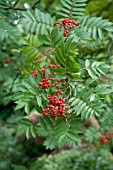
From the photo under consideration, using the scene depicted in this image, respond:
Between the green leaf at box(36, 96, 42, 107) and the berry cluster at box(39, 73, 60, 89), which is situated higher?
the berry cluster at box(39, 73, 60, 89)

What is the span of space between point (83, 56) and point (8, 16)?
0.68 m

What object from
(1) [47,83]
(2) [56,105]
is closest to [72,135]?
(2) [56,105]

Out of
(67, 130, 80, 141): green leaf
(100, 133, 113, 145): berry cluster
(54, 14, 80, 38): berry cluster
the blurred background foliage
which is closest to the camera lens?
(67, 130, 80, 141): green leaf

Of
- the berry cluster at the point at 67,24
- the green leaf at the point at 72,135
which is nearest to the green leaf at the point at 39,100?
the green leaf at the point at 72,135

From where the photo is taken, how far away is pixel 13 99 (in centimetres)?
145

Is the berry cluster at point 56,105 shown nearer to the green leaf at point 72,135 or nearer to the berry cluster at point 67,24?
the green leaf at point 72,135

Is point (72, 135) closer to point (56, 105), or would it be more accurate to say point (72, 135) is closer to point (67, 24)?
point (56, 105)

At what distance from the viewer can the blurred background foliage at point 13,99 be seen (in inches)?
80.4

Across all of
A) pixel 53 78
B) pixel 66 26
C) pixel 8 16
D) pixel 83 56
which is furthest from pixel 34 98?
pixel 83 56

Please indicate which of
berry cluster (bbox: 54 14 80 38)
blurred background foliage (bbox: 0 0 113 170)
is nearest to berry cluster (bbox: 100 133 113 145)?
blurred background foliage (bbox: 0 0 113 170)

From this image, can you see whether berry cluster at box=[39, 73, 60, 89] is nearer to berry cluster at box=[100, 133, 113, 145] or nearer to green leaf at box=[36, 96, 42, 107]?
green leaf at box=[36, 96, 42, 107]

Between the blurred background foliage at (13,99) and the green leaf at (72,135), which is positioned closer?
the green leaf at (72,135)

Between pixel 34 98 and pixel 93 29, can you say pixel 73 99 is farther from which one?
pixel 93 29

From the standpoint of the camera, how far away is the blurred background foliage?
2041 millimetres
